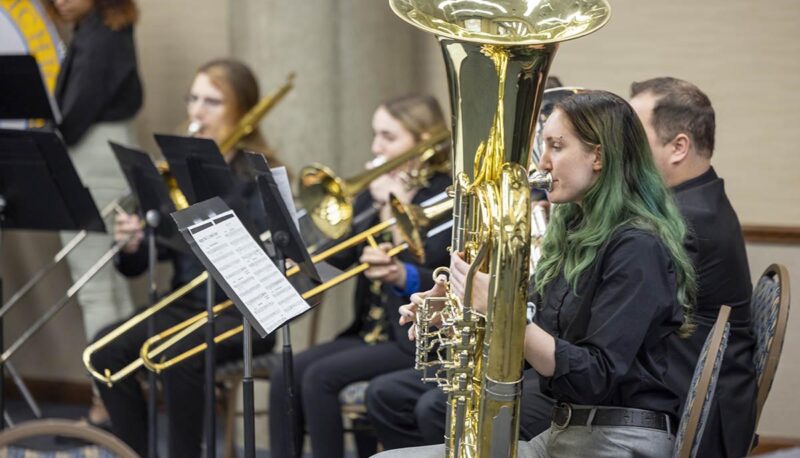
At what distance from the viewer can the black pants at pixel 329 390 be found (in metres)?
3.60

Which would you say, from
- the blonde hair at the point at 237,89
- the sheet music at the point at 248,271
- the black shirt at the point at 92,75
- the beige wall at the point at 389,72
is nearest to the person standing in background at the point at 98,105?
the black shirt at the point at 92,75

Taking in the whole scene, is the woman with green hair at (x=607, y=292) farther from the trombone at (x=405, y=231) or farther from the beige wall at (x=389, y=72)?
the beige wall at (x=389, y=72)

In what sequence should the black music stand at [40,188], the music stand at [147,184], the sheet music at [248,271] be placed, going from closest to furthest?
the sheet music at [248,271] < the music stand at [147,184] < the black music stand at [40,188]

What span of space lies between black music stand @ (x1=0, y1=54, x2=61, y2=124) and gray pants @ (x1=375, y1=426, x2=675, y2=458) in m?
2.24

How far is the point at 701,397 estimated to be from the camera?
2227 millimetres

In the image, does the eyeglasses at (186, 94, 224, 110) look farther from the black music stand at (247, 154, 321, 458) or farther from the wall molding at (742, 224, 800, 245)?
the wall molding at (742, 224, 800, 245)

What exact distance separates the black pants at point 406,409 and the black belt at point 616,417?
0.73 metres

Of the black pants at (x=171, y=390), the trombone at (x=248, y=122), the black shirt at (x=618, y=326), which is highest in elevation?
the trombone at (x=248, y=122)

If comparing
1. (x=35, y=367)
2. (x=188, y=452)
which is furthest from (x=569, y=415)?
(x=35, y=367)

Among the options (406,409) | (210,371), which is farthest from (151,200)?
(406,409)

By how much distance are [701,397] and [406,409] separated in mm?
1348

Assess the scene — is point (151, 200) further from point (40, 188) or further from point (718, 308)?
point (718, 308)

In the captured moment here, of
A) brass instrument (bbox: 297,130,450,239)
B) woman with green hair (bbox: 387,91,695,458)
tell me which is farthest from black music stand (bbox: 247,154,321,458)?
brass instrument (bbox: 297,130,450,239)

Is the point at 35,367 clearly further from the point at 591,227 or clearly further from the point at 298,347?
the point at 591,227
